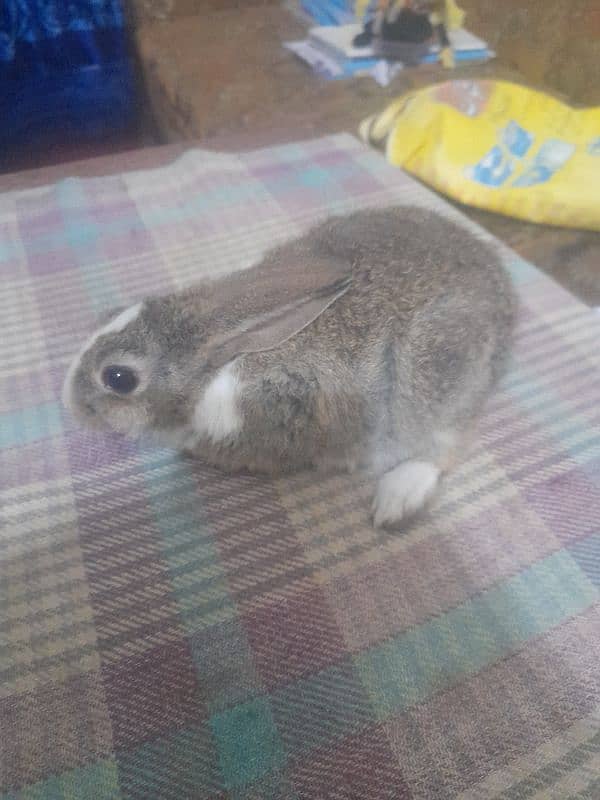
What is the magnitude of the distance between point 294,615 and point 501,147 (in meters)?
1.67

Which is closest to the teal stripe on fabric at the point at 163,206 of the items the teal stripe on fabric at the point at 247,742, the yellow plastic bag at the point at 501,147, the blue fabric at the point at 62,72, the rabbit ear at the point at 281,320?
the yellow plastic bag at the point at 501,147

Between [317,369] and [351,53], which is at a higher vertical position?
[351,53]

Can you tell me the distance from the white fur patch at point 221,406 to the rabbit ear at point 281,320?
1.9 inches

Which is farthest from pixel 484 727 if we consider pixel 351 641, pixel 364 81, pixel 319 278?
pixel 364 81

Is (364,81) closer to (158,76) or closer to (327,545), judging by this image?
(158,76)

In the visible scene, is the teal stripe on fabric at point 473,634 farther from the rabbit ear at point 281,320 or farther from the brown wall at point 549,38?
the brown wall at point 549,38

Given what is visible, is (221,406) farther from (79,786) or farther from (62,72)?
(62,72)

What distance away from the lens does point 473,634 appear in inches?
36.1

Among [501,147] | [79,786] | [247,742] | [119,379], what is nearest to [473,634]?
[247,742]

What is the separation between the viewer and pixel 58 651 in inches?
34.8

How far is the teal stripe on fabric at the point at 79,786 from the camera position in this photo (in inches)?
29.8

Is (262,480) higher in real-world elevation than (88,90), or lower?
lower

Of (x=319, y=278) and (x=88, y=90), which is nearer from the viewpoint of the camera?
(x=319, y=278)

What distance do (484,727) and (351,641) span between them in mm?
204
